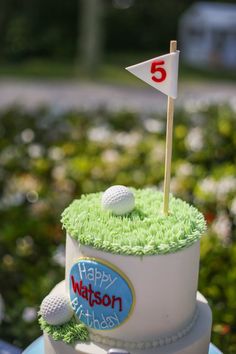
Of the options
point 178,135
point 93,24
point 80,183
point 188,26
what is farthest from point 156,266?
point 188,26

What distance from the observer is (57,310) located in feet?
6.18

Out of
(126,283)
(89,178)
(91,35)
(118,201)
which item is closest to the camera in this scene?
(126,283)

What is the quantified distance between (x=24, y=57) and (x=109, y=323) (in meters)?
13.9

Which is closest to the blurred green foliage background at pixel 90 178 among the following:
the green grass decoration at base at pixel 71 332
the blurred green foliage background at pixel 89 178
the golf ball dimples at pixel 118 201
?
the blurred green foliage background at pixel 89 178

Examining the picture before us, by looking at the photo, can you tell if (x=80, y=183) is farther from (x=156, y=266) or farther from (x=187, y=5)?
(x=187, y=5)

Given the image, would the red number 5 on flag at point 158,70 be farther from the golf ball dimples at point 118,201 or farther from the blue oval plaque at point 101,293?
the blue oval plaque at point 101,293

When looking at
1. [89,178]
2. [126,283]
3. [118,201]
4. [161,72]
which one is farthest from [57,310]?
[89,178]

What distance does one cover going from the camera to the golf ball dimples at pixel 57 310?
1.89 metres

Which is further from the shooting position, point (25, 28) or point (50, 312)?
point (25, 28)

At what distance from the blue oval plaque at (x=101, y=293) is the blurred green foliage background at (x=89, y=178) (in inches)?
43.7

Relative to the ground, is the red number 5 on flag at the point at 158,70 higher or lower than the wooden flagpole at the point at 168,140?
higher

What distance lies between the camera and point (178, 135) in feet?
15.0

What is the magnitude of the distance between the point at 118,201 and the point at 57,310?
0.39 metres

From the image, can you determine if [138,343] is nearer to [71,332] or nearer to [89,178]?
[71,332]
